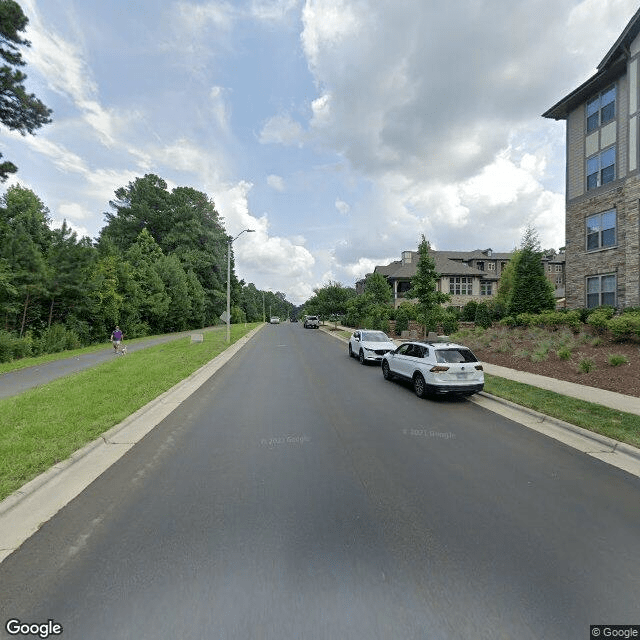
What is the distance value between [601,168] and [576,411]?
18.4 metres

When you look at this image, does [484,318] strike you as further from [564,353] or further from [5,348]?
[5,348]

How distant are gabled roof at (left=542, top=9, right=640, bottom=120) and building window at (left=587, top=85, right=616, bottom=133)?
467 mm

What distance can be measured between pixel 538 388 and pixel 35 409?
41.2 ft

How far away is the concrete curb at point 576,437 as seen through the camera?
5.21 m

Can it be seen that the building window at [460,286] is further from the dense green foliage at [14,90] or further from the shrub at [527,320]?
the dense green foliage at [14,90]

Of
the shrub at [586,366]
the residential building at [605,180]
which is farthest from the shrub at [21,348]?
the residential building at [605,180]

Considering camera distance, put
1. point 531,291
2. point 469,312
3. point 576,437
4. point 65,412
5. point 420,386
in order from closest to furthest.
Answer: point 576,437 → point 65,412 → point 420,386 → point 531,291 → point 469,312

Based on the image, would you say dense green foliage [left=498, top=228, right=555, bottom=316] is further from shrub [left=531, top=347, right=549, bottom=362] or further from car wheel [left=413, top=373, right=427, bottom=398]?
car wheel [left=413, top=373, right=427, bottom=398]

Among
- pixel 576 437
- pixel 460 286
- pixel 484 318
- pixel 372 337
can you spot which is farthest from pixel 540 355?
pixel 460 286

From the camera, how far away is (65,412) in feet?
23.8

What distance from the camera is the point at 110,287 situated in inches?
1131

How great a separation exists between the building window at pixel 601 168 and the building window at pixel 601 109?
1.72m

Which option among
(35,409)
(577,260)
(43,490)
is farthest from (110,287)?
(577,260)

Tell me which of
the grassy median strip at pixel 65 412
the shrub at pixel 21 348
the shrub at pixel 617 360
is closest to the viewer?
the grassy median strip at pixel 65 412
